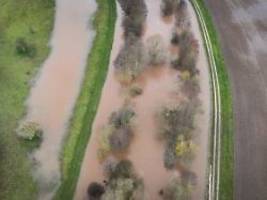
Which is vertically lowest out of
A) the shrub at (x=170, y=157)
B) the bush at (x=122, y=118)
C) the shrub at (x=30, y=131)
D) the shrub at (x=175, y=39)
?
the shrub at (x=170, y=157)

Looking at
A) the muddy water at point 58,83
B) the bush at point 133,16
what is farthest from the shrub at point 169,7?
the muddy water at point 58,83

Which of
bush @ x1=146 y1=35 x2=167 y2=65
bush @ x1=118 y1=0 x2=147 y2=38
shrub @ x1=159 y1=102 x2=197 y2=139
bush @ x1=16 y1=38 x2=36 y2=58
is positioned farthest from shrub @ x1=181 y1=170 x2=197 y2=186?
bush @ x1=16 y1=38 x2=36 y2=58

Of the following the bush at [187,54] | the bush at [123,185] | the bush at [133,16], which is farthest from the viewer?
the bush at [133,16]

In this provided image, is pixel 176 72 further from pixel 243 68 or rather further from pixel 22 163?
pixel 22 163

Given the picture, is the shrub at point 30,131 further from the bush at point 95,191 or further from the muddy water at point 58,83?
the bush at point 95,191

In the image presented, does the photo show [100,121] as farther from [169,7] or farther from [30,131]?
[169,7]

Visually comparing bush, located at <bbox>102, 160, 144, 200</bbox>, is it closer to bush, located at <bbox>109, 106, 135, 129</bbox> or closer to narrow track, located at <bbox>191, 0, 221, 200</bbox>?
bush, located at <bbox>109, 106, 135, 129</bbox>
